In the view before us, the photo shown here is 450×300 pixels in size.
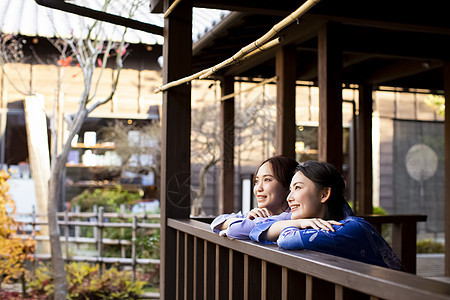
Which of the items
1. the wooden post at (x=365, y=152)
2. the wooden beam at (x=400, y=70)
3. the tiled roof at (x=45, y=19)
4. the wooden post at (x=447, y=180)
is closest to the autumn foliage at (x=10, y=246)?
the tiled roof at (x=45, y=19)

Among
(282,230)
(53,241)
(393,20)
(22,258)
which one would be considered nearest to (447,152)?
(393,20)

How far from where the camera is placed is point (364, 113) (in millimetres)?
7070

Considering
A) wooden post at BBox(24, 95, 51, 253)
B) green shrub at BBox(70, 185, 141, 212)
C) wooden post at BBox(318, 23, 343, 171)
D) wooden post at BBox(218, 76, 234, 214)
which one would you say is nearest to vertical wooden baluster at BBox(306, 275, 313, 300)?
wooden post at BBox(318, 23, 343, 171)

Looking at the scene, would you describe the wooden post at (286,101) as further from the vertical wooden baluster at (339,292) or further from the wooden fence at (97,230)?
the wooden fence at (97,230)

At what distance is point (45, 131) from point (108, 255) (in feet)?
8.29

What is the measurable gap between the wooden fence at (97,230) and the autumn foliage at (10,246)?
0.63 feet

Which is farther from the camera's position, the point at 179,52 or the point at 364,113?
the point at 364,113

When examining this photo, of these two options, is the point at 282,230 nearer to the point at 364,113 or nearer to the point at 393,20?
the point at 393,20

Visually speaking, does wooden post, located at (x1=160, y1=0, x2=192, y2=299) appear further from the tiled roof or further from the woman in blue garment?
the tiled roof

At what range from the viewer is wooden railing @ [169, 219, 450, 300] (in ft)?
3.68

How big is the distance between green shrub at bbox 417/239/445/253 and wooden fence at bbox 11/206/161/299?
Result: 4582mm

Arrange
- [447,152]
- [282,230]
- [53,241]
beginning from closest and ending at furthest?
[282,230], [447,152], [53,241]

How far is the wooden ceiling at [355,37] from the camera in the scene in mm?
3660

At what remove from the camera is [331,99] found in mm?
4055
